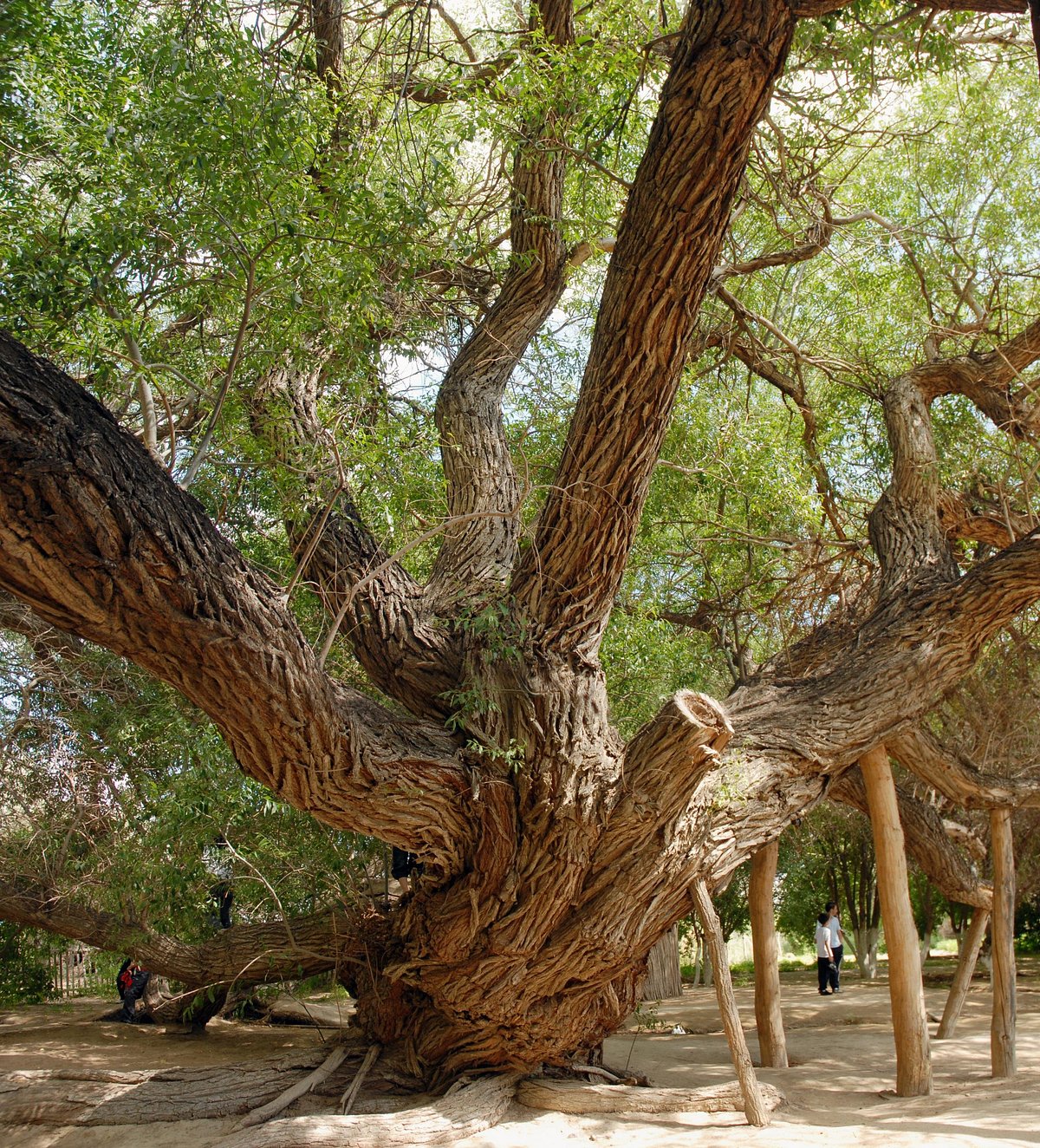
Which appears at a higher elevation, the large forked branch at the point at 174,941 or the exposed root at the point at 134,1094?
the large forked branch at the point at 174,941

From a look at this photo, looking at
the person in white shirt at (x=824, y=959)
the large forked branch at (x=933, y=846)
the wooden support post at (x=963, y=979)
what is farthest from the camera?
the person in white shirt at (x=824, y=959)

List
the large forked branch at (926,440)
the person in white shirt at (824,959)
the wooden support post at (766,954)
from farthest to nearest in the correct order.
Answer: the person in white shirt at (824,959)
the wooden support post at (766,954)
the large forked branch at (926,440)

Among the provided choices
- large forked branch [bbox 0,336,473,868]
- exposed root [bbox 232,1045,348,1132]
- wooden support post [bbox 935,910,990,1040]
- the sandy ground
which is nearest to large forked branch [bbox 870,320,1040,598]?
the sandy ground

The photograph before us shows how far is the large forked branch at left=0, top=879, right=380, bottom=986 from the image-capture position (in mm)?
8281

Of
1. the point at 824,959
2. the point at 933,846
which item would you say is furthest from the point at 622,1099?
the point at 824,959

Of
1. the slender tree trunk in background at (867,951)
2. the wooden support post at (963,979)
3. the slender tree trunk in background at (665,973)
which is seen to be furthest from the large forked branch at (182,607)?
the slender tree trunk in background at (867,951)

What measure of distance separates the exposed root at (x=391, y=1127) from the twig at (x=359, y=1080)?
0.26 m

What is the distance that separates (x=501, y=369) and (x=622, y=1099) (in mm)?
5302

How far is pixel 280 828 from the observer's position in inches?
298

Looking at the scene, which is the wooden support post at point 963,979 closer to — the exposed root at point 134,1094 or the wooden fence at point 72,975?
the exposed root at point 134,1094

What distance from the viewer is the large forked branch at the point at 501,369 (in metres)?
6.87

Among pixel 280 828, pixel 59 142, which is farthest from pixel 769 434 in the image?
pixel 59 142

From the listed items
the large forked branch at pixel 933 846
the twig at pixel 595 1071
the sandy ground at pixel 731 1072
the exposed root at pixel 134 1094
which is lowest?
the sandy ground at pixel 731 1072

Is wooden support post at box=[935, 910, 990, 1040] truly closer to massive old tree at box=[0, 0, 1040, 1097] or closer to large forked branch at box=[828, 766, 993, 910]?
large forked branch at box=[828, 766, 993, 910]
